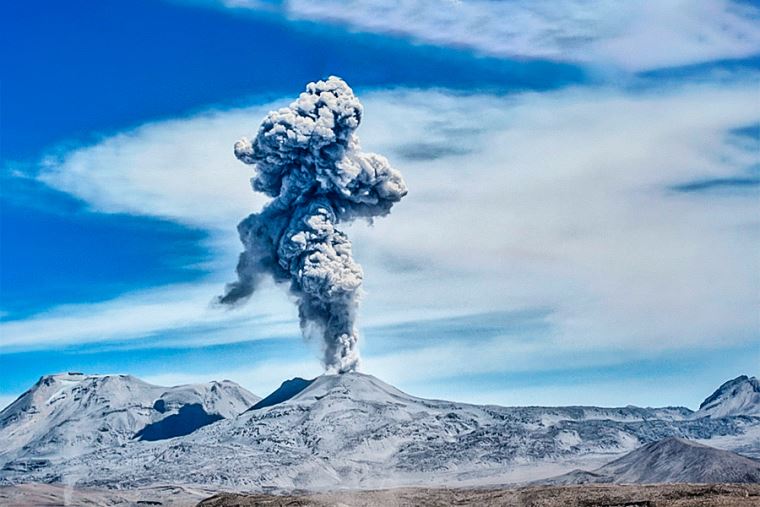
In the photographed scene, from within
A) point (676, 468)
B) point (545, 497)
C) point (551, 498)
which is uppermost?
point (676, 468)

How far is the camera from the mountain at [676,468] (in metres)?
152

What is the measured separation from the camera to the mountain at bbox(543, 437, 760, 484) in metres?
152

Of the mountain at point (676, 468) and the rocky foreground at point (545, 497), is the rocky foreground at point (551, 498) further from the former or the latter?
the mountain at point (676, 468)

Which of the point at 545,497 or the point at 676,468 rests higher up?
the point at 676,468

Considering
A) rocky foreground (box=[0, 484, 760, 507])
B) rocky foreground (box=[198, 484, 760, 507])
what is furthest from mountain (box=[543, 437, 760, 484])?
rocky foreground (box=[198, 484, 760, 507])

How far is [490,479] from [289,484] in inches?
1454

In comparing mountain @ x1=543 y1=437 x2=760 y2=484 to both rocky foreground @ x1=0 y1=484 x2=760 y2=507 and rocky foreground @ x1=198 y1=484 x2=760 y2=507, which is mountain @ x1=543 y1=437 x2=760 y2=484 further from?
rocky foreground @ x1=198 y1=484 x2=760 y2=507

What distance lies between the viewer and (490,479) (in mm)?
192125

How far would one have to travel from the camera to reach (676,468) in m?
160

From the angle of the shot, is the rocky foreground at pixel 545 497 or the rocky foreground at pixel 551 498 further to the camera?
the rocky foreground at pixel 545 497

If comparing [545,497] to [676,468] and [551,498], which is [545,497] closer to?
[551,498]

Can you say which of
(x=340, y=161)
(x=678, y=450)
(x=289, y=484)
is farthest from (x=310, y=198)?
(x=678, y=450)

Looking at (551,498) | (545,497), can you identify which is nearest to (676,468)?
(545,497)

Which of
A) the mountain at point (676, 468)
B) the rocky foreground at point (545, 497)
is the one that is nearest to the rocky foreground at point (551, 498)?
the rocky foreground at point (545, 497)
